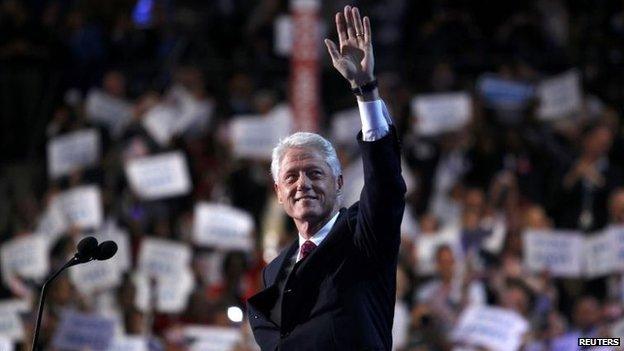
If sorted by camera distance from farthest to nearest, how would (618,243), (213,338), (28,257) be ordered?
(28,257) → (618,243) → (213,338)

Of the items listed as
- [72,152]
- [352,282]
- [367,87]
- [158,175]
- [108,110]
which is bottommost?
[352,282]

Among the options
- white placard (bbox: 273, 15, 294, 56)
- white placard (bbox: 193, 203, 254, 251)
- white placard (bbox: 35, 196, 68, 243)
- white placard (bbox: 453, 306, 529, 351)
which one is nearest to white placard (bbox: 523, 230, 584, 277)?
white placard (bbox: 453, 306, 529, 351)

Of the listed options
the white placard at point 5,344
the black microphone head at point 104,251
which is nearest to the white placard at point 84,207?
the white placard at point 5,344

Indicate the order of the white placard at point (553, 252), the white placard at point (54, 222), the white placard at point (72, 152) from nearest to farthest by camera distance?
the white placard at point (553, 252), the white placard at point (54, 222), the white placard at point (72, 152)

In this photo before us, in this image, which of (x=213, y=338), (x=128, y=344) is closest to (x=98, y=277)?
(x=128, y=344)

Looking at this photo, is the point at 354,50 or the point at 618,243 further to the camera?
the point at 618,243

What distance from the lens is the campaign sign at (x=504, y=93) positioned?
39.6 feet

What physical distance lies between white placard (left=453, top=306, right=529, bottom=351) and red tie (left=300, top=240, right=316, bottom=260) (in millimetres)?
4547

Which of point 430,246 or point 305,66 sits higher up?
point 305,66

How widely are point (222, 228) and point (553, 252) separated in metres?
2.58

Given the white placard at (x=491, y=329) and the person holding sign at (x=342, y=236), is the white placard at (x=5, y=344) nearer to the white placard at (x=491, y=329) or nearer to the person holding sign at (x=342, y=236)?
the white placard at (x=491, y=329)

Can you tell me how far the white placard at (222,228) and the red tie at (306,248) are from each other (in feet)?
23.0

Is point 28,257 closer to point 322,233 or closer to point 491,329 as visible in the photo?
point 491,329

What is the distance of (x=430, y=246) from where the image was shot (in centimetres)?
1080
